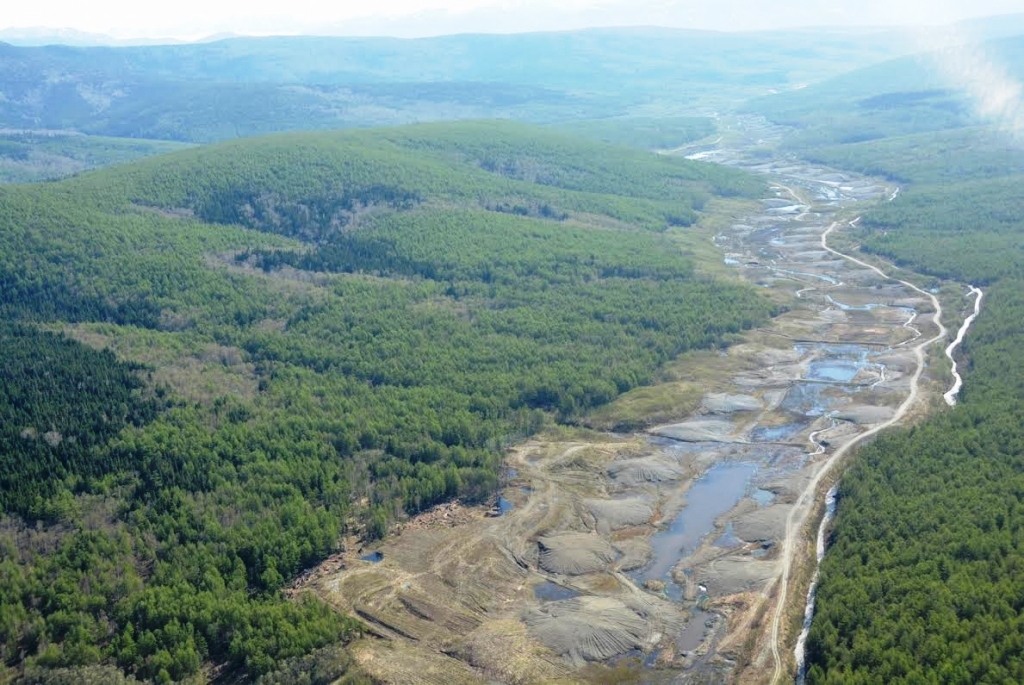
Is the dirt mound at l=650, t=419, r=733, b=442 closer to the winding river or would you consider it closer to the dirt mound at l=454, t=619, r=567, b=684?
the winding river

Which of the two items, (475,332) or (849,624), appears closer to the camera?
(849,624)

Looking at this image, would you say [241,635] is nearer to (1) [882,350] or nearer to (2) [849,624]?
(2) [849,624]

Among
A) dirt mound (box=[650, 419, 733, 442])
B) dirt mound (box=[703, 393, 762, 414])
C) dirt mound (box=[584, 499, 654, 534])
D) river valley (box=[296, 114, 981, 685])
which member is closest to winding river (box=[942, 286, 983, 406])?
river valley (box=[296, 114, 981, 685])

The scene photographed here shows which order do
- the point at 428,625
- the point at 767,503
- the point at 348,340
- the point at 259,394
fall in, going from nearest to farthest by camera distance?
the point at 428,625 < the point at 767,503 < the point at 259,394 < the point at 348,340

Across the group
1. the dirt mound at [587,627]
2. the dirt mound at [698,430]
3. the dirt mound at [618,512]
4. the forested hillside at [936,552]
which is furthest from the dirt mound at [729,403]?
the dirt mound at [587,627]

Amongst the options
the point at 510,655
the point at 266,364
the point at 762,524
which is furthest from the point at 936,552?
the point at 266,364

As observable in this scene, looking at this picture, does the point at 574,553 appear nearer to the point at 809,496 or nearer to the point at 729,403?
the point at 809,496

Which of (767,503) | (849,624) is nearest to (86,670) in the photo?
(849,624)
